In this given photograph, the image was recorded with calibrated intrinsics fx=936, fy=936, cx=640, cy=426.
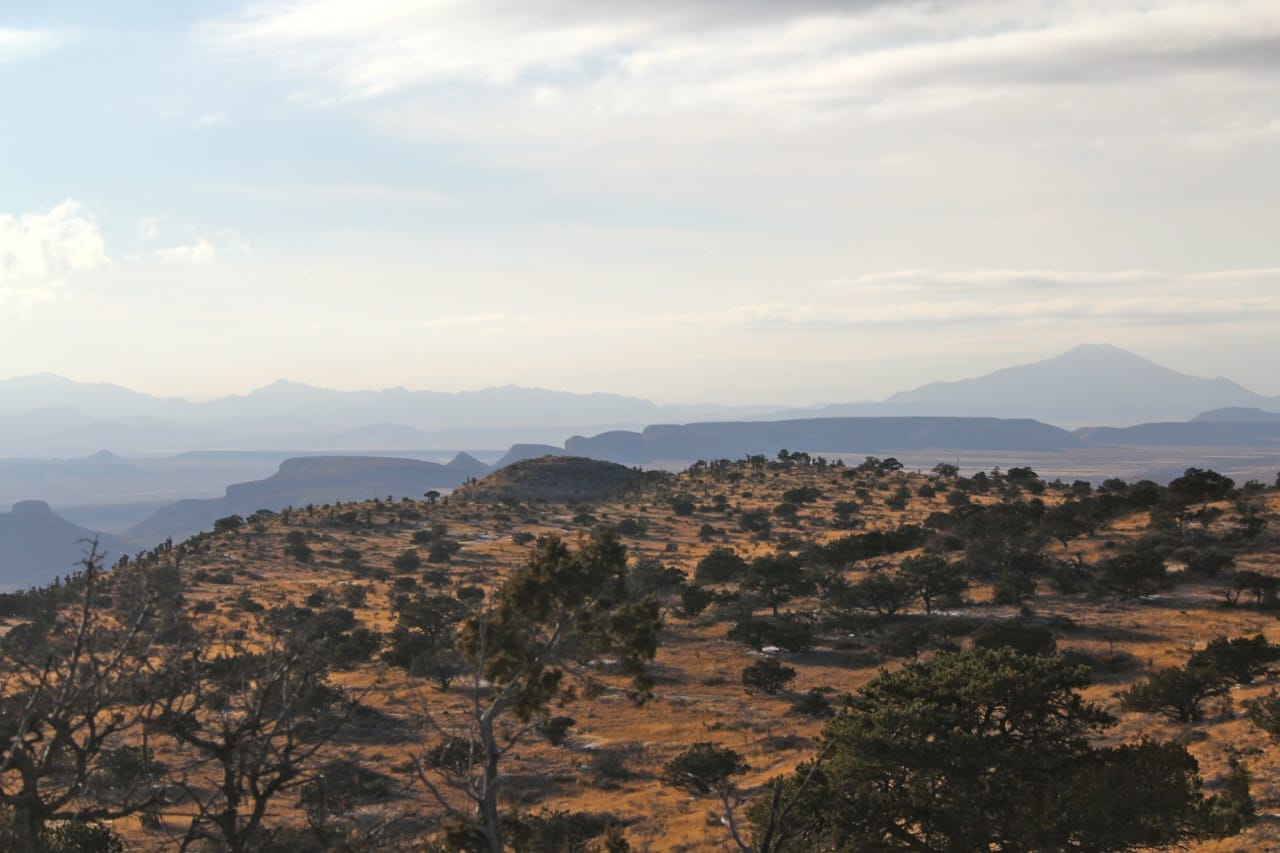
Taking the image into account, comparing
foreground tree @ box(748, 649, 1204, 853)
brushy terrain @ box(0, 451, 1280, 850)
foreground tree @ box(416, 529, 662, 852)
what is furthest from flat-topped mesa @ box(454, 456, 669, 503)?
foreground tree @ box(748, 649, 1204, 853)

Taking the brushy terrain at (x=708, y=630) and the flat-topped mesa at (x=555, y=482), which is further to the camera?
the flat-topped mesa at (x=555, y=482)

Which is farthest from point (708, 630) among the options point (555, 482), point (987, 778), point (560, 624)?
point (555, 482)

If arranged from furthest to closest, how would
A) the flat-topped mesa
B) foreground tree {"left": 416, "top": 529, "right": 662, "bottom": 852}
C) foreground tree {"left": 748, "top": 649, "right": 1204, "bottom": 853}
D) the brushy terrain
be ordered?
the flat-topped mesa < the brushy terrain < foreground tree {"left": 416, "top": 529, "right": 662, "bottom": 852} < foreground tree {"left": 748, "top": 649, "right": 1204, "bottom": 853}

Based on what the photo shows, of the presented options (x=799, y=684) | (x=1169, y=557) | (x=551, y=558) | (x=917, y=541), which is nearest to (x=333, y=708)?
(x=799, y=684)

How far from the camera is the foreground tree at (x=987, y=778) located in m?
16.4

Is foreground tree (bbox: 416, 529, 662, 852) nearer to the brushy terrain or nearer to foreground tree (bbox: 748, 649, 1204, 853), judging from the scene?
the brushy terrain

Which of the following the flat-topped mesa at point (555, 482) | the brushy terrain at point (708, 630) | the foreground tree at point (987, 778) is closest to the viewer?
the foreground tree at point (987, 778)

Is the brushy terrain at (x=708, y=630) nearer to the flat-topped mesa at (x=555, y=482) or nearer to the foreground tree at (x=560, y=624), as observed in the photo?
the foreground tree at (x=560, y=624)

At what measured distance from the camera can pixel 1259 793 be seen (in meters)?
23.0

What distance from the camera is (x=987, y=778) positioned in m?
18.6

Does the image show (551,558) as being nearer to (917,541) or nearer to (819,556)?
(819,556)

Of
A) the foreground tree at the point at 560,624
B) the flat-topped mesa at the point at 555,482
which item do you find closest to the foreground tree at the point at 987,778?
Answer: the foreground tree at the point at 560,624

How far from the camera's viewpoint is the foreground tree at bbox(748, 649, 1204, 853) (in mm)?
16438

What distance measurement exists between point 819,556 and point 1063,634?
57.5 feet
